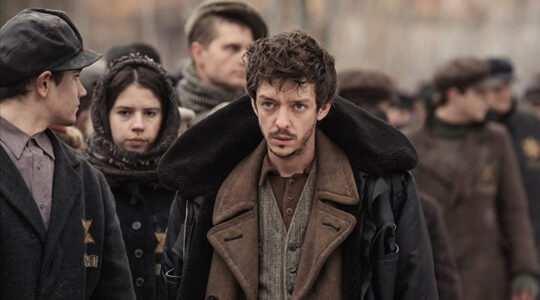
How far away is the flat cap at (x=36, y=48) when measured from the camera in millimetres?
4910

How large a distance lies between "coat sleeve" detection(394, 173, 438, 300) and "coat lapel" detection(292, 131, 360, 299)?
9.1 inches

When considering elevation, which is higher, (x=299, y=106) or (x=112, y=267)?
(x=299, y=106)

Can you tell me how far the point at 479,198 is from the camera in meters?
9.05

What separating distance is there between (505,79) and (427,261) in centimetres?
592

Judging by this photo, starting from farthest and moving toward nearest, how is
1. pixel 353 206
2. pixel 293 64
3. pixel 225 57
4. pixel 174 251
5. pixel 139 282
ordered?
pixel 225 57
pixel 139 282
pixel 174 251
pixel 353 206
pixel 293 64

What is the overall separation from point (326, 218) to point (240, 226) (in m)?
0.38

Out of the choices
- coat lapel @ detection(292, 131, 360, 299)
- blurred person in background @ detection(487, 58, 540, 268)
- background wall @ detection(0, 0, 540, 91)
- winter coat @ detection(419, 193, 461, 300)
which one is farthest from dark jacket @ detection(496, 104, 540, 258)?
background wall @ detection(0, 0, 540, 91)

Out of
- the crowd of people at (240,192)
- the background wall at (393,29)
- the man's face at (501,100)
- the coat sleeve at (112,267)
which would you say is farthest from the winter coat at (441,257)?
the background wall at (393,29)

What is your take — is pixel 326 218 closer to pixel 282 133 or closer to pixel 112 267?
pixel 282 133

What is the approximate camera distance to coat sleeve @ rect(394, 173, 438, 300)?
4.94 m

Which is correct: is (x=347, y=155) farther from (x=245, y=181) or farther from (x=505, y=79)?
(x=505, y=79)

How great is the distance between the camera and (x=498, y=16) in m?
33.2

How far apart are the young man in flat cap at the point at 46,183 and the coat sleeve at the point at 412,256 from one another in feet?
4.26

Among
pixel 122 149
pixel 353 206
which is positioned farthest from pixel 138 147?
pixel 353 206
